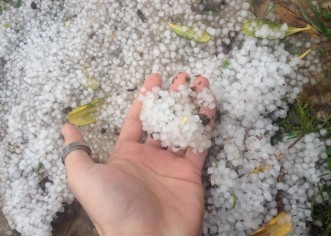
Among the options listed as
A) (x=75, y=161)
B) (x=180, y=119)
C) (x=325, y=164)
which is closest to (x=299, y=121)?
(x=325, y=164)

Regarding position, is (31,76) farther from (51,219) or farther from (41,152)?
(51,219)

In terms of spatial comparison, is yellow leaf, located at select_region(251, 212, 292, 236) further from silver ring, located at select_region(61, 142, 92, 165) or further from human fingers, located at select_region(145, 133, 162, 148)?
silver ring, located at select_region(61, 142, 92, 165)

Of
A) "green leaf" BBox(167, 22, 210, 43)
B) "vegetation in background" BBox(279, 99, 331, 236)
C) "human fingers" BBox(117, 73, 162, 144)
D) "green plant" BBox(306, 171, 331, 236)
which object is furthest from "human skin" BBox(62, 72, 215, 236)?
"green plant" BBox(306, 171, 331, 236)

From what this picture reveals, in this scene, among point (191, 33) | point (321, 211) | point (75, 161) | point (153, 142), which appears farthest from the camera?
point (191, 33)

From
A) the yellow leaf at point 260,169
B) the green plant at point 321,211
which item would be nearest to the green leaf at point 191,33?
the yellow leaf at point 260,169

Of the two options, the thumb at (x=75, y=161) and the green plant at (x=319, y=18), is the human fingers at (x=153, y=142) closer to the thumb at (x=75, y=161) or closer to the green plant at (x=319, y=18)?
the thumb at (x=75, y=161)

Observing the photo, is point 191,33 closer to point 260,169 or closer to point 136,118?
point 136,118

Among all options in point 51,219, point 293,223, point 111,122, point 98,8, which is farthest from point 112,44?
point 293,223
